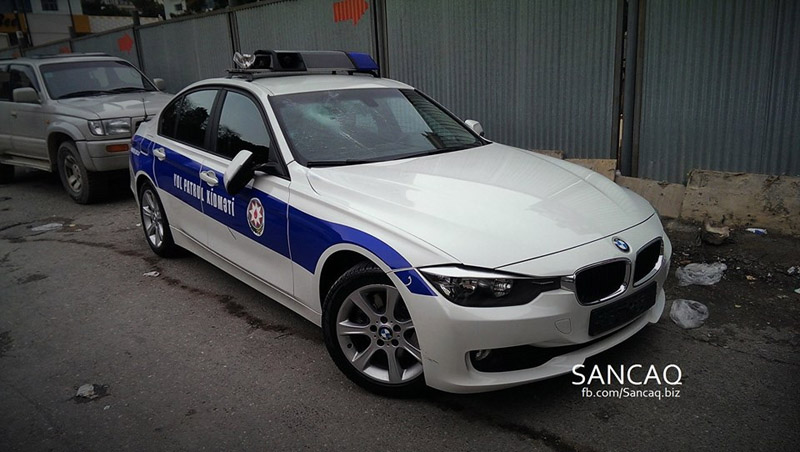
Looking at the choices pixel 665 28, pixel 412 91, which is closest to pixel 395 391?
pixel 412 91

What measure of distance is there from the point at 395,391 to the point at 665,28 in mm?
4252

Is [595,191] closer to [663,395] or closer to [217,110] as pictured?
[663,395]

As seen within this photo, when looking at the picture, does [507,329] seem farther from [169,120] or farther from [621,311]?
→ [169,120]

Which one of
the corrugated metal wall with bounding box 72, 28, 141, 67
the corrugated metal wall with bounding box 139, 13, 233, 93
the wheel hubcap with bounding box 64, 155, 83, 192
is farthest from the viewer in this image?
the corrugated metal wall with bounding box 72, 28, 141, 67

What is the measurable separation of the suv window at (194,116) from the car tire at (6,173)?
20.5 ft

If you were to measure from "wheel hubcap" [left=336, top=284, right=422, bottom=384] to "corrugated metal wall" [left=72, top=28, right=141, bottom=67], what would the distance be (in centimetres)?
1228

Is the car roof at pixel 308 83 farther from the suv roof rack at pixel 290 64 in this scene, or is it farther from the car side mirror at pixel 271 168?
the car side mirror at pixel 271 168

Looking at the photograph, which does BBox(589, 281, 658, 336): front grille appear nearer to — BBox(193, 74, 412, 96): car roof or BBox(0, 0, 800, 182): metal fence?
BBox(193, 74, 412, 96): car roof

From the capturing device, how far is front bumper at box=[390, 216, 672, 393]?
9.11 feet

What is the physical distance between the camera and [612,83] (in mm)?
5988

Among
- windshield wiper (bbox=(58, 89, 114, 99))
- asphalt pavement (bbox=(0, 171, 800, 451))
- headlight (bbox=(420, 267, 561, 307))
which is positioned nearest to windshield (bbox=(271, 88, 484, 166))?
asphalt pavement (bbox=(0, 171, 800, 451))

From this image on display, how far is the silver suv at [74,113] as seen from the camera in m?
7.60

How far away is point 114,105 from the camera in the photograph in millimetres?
7844

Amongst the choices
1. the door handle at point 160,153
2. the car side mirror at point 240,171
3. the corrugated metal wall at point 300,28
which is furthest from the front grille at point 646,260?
the corrugated metal wall at point 300,28
